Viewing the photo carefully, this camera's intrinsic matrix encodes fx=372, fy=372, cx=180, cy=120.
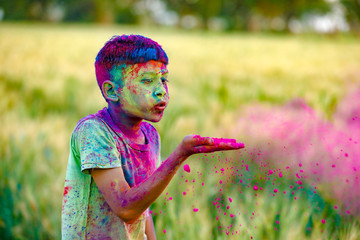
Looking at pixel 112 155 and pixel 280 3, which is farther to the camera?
pixel 280 3

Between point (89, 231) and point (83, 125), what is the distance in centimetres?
19

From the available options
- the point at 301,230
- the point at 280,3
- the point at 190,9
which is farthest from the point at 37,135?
the point at 190,9

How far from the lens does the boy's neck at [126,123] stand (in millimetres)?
643

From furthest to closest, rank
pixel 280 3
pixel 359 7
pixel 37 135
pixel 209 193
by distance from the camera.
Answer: pixel 280 3, pixel 359 7, pixel 37 135, pixel 209 193

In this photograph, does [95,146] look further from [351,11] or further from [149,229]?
[351,11]

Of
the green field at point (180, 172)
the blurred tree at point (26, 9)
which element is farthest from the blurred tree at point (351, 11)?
the blurred tree at point (26, 9)

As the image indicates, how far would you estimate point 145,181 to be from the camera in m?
0.58

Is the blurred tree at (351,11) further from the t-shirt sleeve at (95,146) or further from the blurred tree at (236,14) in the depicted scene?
the blurred tree at (236,14)

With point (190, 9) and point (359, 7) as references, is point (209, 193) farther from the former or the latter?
point (190, 9)

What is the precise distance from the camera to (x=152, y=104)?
585mm

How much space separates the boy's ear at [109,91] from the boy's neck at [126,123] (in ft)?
0.10

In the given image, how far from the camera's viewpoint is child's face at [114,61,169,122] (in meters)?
0.59

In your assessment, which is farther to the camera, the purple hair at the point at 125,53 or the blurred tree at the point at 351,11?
the blurred tree at the point at 351,11

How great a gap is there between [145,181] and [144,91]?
14 centimetres
